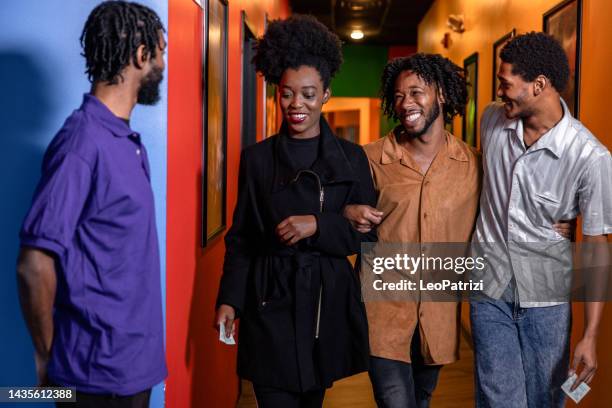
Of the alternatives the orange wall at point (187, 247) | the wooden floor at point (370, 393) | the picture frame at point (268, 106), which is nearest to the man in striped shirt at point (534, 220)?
the orange wall at point (187, 247)

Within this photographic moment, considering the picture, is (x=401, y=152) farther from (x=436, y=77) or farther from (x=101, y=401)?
(x=101, y=401)

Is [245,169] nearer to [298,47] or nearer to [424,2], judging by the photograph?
[298,47]

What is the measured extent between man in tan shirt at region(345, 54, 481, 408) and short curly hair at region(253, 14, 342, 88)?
1.09 ft

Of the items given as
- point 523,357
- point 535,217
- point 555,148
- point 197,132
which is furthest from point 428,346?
point 197,132

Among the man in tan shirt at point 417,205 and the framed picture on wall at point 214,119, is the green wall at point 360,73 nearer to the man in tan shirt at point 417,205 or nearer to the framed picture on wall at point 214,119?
the framed picture on wall at point 214,119

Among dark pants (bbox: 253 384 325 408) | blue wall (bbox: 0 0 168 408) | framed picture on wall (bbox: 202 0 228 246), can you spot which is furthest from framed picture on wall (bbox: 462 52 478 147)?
blue wall (bbox: 0 0 168 408)

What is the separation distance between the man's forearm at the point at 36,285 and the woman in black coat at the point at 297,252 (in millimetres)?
859

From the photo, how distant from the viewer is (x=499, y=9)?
15.8 ft

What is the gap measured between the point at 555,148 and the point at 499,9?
3060mm

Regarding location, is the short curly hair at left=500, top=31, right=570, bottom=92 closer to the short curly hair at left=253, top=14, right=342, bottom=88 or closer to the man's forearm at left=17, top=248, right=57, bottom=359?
the short curly hair at left=253, top=14, right=342, bottom=88

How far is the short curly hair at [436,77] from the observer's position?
2381 mm

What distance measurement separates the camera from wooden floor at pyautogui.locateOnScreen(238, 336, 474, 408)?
154 inches

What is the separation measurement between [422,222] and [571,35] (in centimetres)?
152

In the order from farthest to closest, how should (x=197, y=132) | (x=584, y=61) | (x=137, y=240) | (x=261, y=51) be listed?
(x=584, y=61)
(x=197, y=132)
(x=261, y=51)
(x=137, y=240)
